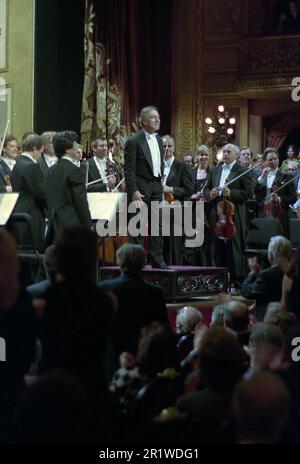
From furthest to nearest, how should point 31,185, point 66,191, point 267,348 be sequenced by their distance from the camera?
1. point 31,185
2. point 66,191
3. point 267,348

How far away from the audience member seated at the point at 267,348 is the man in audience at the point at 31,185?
→ 137 inches

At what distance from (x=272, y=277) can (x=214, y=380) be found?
2.41 m

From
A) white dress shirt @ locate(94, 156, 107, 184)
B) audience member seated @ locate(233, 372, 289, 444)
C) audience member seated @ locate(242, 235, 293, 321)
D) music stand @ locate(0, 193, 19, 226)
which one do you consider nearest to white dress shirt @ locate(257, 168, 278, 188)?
white dress shirt @ locate(94, 156, 107, 184)

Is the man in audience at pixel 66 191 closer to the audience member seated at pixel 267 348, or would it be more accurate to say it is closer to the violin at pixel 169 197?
the violin at pixel 169 197

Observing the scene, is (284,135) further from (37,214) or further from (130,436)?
(130,436)

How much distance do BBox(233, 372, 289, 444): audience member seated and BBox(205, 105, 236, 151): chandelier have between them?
36.8 feet

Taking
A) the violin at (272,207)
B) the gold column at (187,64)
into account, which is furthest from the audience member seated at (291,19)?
the violin at (272,207)

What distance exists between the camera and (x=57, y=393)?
2.74 meters

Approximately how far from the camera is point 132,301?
13.8ft

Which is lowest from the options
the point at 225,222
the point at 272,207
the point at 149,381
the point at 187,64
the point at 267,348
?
the point at 149,381

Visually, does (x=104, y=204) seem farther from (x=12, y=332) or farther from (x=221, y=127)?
(x=221, y=127)

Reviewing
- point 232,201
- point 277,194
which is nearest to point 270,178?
point 277,194

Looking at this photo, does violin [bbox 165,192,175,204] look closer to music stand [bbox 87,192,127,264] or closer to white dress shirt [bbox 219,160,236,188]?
music stand [bbox 87,192,127,264]

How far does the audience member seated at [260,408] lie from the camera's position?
2502mm
